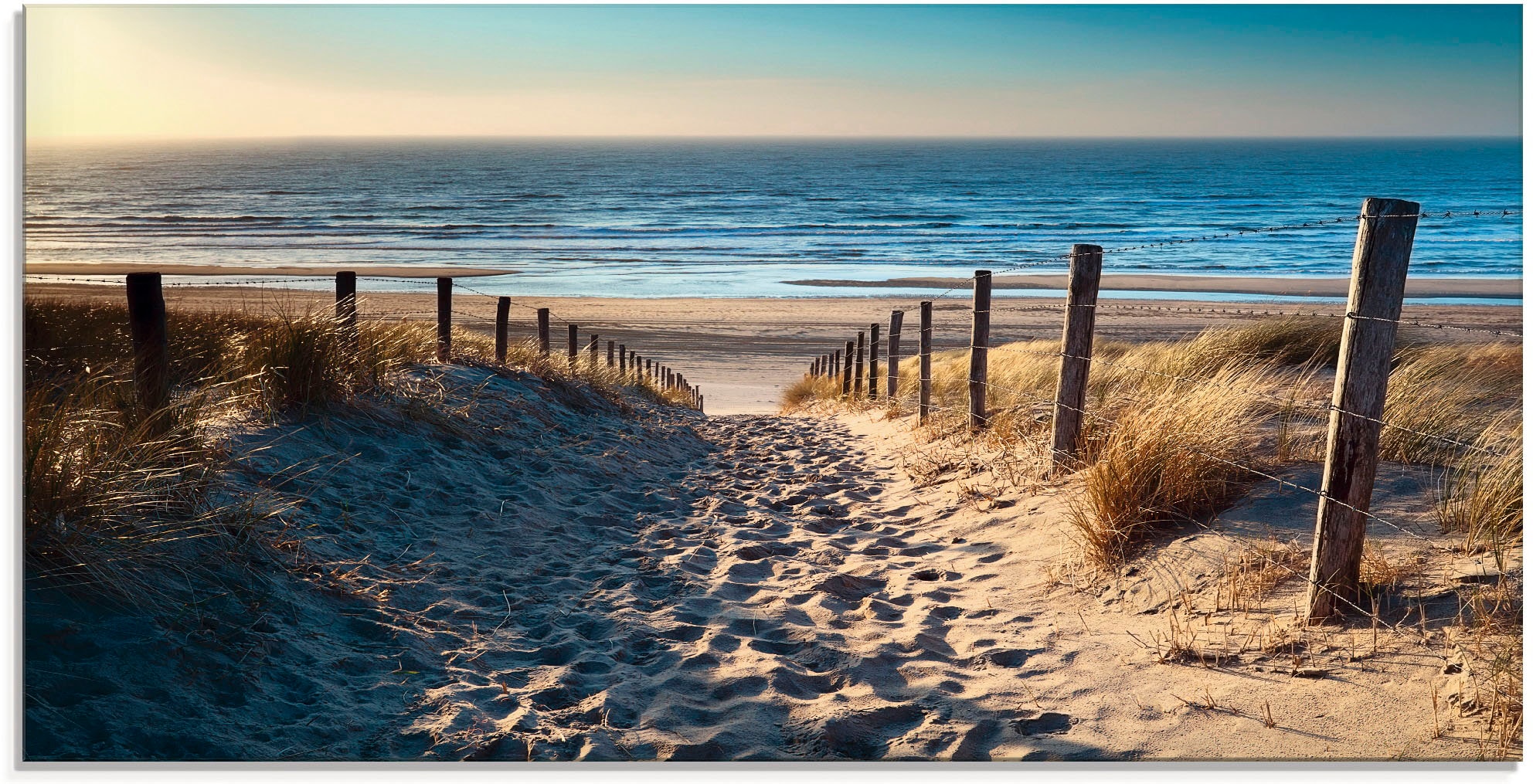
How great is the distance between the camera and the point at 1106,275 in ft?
102

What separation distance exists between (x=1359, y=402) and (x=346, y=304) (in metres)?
5.62

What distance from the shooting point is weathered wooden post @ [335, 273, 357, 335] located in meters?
5.78

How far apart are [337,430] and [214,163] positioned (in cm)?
9267

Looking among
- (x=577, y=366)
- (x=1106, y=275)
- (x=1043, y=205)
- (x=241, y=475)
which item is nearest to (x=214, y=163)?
(x=1043, y=205)

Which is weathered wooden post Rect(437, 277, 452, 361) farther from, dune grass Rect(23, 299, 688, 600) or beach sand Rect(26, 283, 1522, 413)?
beach sand Rect(26, 283, 1522, 413)

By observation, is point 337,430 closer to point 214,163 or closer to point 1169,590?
point 1169,590

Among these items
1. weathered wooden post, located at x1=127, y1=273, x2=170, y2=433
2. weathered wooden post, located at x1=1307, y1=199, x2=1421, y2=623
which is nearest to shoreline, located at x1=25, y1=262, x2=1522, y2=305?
weathered wooden post, located at x1=127, y1=273, x2=170, y2=433

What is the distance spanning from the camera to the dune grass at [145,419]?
289 cm

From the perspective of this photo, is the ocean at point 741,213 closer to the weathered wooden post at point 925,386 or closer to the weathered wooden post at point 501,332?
the weathered wooden post at point 501,332

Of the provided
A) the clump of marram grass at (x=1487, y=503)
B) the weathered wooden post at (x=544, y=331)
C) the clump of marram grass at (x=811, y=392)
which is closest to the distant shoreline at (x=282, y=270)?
the clump of marram grass at (x=811, y=392)

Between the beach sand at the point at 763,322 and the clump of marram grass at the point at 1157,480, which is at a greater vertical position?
the clump of marram grass at the point at 1157,480

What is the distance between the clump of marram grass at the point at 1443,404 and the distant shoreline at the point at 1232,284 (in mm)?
20995

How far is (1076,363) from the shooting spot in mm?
5379

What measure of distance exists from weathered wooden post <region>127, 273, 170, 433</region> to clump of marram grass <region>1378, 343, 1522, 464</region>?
5.42 meters
